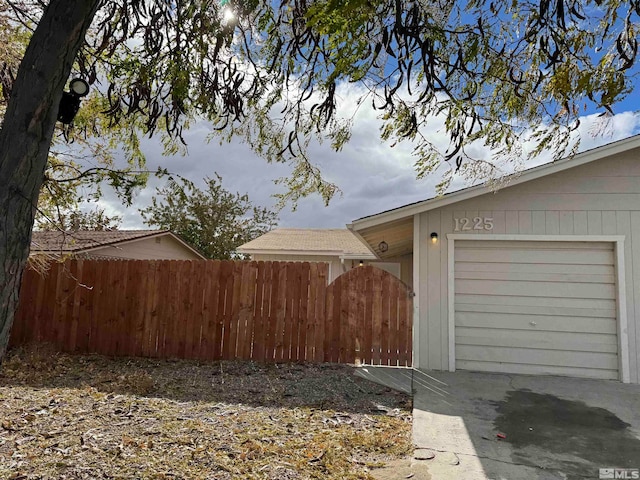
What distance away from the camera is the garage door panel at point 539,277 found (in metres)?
6.42

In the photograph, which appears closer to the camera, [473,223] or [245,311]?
[473,223]

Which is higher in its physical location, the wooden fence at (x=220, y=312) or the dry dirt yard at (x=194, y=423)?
the wooden fence at (x=220, y=312)

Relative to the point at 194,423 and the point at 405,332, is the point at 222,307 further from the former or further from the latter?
the point at 194,423

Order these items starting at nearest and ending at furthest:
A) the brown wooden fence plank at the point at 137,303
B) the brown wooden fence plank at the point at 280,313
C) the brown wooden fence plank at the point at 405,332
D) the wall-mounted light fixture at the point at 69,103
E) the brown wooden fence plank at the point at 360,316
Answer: the wall-mounted light fixture at the point at 69,103
the brown wooden fence plank at the point at 405,332
the brown wooden fence plank at the point at 360,316
the brown wooden fence plank at the point at 280,313
the brown wooden fence plank at the point at 137,303

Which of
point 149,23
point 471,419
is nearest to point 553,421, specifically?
point 471,419

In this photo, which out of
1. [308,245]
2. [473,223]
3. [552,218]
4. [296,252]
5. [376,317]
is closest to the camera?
[552,218]

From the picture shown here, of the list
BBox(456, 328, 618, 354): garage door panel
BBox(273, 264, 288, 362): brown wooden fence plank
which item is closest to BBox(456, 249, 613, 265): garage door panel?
BBox(456, 328, 618, 354): garage door panel

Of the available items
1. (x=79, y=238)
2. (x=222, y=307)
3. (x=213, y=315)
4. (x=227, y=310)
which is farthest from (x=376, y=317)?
(x=79, y=238)

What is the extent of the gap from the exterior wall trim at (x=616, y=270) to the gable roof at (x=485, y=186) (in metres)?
0.64

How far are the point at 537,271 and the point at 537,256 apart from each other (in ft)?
0.79

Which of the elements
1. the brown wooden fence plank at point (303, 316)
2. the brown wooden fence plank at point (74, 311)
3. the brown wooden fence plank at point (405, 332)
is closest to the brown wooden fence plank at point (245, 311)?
the brown wooden fence plank at point (303, 316)

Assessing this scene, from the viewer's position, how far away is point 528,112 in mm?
3434

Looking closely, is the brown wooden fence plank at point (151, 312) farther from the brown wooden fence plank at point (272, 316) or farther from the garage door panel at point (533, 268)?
the garage door panel at point (533, 268)

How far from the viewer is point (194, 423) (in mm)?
3992
